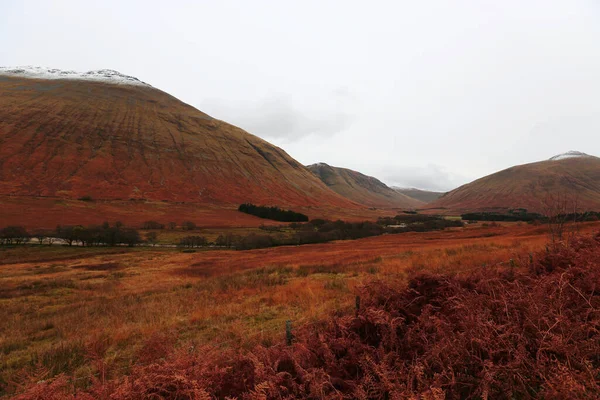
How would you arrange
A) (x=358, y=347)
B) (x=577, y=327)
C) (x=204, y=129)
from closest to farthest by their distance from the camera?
(x=577, y=327) < (x=358, y=347) < (x=204, y=129)

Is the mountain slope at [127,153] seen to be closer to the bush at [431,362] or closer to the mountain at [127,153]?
the mountain at [127,153]

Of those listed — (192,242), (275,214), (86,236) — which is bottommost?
(192,242)

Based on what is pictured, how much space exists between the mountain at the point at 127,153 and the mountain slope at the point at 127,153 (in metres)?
0.33

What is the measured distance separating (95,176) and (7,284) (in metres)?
101

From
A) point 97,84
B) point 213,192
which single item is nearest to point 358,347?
point 213,192

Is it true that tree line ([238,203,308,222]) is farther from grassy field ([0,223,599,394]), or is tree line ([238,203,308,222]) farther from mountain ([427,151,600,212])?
mountain ([427,151,600,212])

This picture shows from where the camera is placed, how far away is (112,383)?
161 inches

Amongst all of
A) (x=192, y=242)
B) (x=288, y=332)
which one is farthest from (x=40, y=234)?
(x=288, y=332)

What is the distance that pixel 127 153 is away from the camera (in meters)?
124

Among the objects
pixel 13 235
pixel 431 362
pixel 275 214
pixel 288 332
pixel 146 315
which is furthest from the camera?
pixel 275 214

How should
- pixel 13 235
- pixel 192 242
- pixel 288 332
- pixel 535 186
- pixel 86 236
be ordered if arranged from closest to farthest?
pixel 288 332 < pixel 13 235 < pixel 86 236 < pixel 192 242 < pixel 535 186

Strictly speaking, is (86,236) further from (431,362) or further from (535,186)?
(535,186)

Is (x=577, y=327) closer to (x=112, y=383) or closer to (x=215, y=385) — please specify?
(x=215, y=385)

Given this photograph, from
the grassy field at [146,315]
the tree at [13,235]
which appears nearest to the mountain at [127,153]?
the tree at [13,235]
